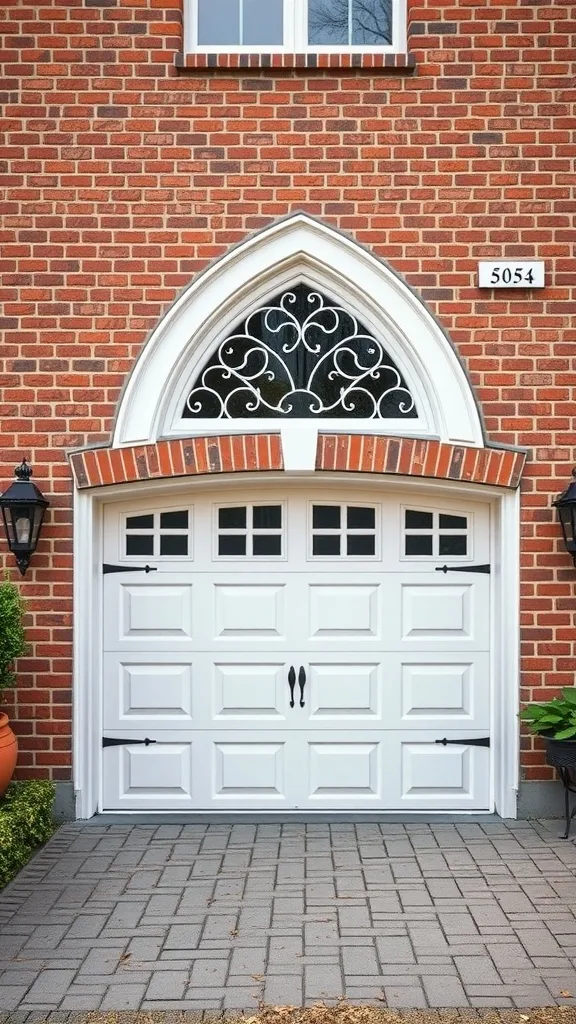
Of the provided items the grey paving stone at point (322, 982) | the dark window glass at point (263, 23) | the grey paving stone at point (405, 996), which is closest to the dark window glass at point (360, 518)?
the grey paving stone at point (322, 982)

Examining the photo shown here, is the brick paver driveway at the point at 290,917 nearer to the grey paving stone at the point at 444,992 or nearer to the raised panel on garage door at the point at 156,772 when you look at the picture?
the grey paving stone at the point at 444,992

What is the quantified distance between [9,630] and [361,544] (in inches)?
89.5

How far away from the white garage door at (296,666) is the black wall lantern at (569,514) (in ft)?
1.69

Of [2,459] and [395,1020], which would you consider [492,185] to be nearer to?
[2,459]

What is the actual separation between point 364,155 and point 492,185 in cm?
83

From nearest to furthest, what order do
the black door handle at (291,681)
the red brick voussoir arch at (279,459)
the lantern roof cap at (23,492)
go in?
the lantern roof cap at (23,492), the red brick voussoir arch at (279,459), the black door handle at (291,681)

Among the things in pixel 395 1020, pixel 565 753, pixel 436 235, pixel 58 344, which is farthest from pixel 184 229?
pixel 395 1020

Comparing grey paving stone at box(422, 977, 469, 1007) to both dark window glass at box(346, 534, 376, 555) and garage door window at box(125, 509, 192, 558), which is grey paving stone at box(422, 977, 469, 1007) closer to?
dark window glass at box(346, 534, 376, 555)

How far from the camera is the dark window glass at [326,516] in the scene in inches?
239

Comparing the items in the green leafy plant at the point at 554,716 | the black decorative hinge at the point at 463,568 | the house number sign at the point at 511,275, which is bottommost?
the green leafy plant at the point at 554,716

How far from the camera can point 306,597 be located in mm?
6020

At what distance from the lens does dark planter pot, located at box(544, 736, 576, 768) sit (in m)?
5.41

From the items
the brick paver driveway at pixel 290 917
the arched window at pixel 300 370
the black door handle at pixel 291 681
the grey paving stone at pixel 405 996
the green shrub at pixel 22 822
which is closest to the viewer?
the grey paving stone at pixel 405 996

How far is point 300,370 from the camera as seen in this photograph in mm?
5906
